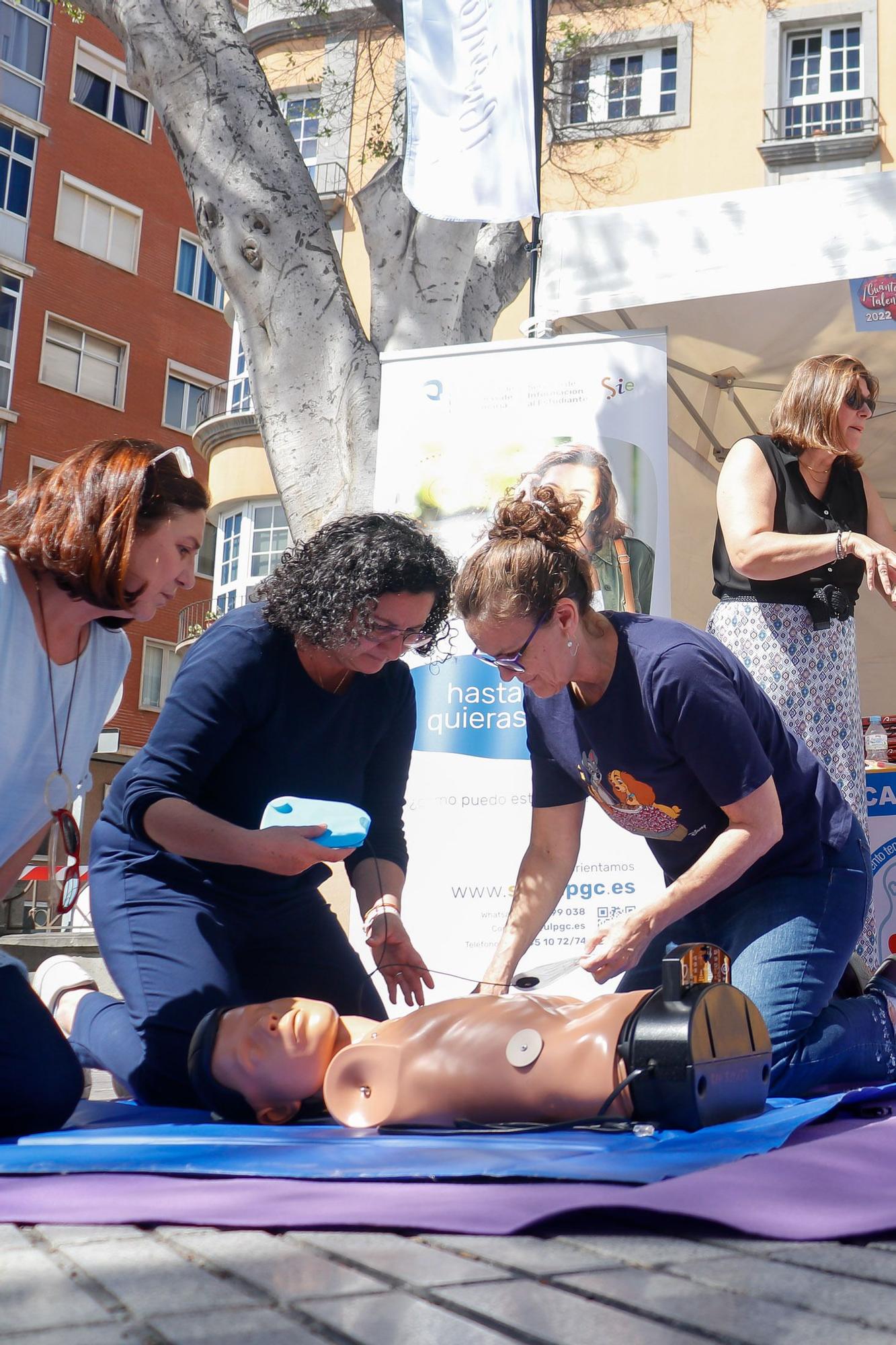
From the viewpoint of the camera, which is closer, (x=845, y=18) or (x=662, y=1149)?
(x=662, y=1149)

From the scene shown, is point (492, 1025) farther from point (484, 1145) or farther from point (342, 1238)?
point (342, 1238)

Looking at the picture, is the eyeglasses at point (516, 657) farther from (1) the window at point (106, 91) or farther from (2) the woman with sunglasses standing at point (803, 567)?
(1) the window at point (106, 91)

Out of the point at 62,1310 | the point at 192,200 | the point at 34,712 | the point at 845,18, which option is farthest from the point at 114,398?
the point at 62,1310

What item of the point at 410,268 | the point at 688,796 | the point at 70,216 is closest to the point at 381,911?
the point at 688,796

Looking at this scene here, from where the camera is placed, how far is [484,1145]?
1.92 m

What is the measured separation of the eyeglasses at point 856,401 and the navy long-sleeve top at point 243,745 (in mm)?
1380

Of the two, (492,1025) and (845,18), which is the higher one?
(845,18)

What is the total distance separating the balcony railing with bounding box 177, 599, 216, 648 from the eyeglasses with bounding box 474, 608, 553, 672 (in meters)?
20.1

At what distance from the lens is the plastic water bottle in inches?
189

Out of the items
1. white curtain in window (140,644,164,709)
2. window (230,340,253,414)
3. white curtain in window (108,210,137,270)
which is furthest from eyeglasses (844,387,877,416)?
white curtain in window (108,210,137,270)

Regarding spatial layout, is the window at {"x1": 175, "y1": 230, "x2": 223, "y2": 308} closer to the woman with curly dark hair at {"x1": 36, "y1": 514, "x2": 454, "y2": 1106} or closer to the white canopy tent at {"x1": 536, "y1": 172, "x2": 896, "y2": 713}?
the white canopy tent at {"x1": 536, "y1": 172, "x2": 896, "y2": 713}

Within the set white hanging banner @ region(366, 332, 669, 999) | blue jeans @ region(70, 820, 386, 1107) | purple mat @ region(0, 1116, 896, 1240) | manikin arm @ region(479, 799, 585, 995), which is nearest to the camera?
purple mat @ region(0, 1116, 896, 1240)

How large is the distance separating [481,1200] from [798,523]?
2.31 metres

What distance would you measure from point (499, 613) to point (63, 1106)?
117cm
